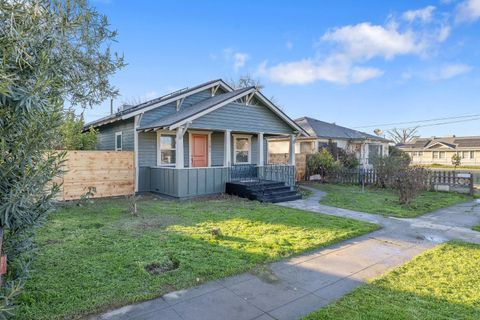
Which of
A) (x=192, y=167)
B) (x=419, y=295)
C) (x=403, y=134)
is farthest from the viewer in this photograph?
(x=403, y=134)

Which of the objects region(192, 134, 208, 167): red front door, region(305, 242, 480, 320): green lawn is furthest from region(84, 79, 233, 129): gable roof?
region(305, 242, 480, 320): green lawn

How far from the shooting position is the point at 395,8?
12.8 m

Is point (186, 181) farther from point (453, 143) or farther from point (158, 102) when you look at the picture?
point (453, 143)

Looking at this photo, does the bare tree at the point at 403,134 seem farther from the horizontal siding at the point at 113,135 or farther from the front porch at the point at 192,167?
the horizontal siding at the point at 113,135

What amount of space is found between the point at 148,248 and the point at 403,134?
67793 millimetres

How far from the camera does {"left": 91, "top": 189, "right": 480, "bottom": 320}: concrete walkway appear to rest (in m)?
3.11

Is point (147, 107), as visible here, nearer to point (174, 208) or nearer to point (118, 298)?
point (174, 208)

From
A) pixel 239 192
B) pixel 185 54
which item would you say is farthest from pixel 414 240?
pixel 185 54

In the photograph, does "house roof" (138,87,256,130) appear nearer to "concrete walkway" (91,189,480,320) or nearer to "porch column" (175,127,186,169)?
"porch column" (175,127,186,169)

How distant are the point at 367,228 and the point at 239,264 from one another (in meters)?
3.91

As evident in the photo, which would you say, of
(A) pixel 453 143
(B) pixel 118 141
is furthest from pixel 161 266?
(A) pixel 453 143

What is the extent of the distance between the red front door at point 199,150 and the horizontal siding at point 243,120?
2.14 metres

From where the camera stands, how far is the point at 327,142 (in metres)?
22.5

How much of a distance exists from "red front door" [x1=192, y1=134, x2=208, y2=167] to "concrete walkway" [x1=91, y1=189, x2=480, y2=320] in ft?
29.7
